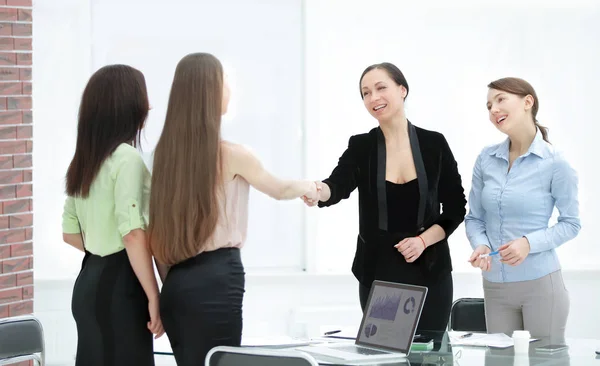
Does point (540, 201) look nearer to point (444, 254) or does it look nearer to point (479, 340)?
point (444, 254)

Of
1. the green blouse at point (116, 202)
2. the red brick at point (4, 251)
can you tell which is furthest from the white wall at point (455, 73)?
the green blouse at point (116, 202)

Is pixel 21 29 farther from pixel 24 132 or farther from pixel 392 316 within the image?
pixel 392 316

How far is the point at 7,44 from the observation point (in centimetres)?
456

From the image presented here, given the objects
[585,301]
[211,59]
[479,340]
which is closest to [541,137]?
[479,340]

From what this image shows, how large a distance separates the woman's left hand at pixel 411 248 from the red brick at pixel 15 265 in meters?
2.34

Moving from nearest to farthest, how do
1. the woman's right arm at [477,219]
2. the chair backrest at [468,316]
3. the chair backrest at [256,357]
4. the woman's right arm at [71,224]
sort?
the chair backrest at [256,357]
the woman's right arm at [71,224]
the woman's right arm at [477,219]
the chair backrest at [468,316]

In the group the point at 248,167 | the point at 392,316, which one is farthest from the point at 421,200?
the point at 248,167

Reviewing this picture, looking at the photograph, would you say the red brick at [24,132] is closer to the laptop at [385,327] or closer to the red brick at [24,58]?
the red brick at [24,58]

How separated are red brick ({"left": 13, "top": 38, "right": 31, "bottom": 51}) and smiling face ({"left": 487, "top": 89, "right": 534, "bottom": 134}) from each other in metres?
2.59

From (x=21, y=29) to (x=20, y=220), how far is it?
1047 millimetres

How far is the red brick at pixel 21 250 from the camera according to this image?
4594 millimetres

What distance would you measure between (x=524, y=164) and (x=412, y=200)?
50 centimetres

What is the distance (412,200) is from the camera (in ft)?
11.1

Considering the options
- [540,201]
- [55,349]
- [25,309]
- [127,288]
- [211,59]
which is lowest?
[55,349]
